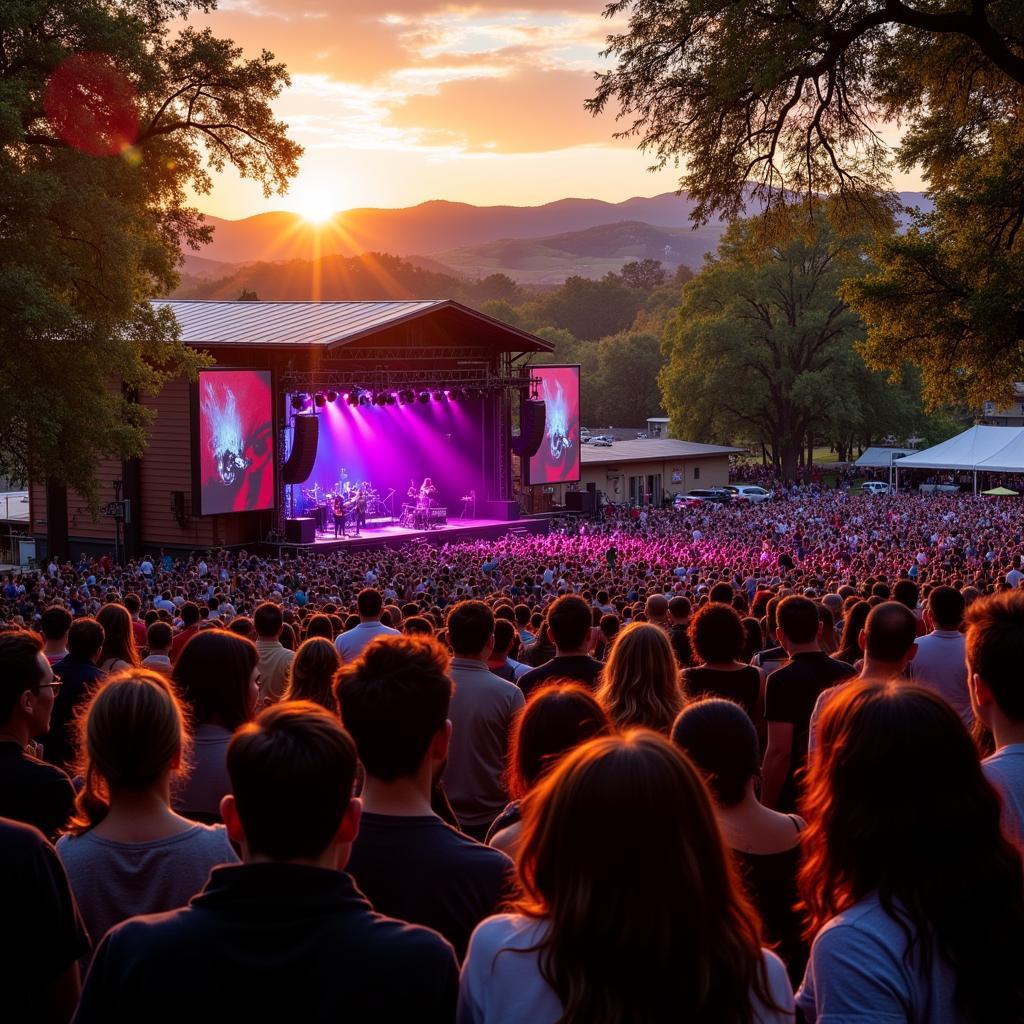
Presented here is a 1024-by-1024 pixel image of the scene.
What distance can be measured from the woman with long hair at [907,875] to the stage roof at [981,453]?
45.6 metres

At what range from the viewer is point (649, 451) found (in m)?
50.4

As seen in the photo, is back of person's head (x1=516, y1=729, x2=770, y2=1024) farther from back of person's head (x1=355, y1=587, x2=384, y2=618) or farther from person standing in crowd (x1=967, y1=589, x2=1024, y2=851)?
back of person's head (x1=355, y1=587, x2=384, y2=618)

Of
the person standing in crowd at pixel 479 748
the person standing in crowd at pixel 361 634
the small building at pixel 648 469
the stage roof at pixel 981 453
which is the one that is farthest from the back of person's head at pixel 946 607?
the stage roof at pixel 981 453

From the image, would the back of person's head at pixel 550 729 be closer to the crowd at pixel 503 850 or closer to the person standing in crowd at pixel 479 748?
the crowd at pixel 503 850

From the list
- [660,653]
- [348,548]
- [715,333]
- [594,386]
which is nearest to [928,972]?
[660,653]

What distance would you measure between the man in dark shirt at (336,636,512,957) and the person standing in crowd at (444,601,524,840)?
192 cm

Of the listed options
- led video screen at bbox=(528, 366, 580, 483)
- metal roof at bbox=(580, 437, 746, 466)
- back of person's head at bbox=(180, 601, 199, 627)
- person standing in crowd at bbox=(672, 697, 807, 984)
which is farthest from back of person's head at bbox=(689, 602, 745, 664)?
metal roof at bbox=(580, 437, 746, 466)

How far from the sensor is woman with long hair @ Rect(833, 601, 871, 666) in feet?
21.5

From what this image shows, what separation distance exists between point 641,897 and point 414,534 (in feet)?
104

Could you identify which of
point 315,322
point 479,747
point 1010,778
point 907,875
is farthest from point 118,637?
point 315,322

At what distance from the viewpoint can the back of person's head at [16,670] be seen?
3521 mm

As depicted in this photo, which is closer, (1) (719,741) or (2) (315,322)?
(1) (719,741)

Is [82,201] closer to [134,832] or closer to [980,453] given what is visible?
[134,832]

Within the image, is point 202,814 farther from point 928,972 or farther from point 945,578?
point 945,578
